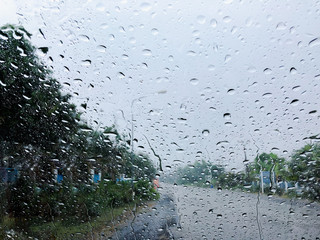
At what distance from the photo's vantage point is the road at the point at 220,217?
2.95 metres

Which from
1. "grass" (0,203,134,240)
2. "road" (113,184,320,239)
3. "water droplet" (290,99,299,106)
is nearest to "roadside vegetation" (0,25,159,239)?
"grass" (0,203,134,240)

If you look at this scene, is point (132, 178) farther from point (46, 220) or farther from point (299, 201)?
point (299, 201)

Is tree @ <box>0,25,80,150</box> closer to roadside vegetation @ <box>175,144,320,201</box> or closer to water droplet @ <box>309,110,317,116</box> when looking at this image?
roadside vegetation @ <box>175,144,320,201</box>

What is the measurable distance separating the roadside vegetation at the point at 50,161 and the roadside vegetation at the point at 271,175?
48 cm

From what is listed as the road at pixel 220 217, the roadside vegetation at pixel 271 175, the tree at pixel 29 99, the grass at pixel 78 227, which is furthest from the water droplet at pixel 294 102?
the tree at pixel 29 99

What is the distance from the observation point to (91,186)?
3.38m

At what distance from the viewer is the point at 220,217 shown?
10.4ft

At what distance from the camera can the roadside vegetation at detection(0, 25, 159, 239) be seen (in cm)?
320

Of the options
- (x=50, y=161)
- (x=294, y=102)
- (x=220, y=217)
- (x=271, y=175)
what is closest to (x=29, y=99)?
(x=50, y=161)

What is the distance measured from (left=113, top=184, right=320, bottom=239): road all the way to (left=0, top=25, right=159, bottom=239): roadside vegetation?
0.24m

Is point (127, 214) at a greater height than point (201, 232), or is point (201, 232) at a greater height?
point (127, 214)

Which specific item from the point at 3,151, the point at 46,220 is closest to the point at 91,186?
the point at 46,220

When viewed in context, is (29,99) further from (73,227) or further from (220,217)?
(220,217)

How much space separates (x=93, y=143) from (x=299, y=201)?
225cm
